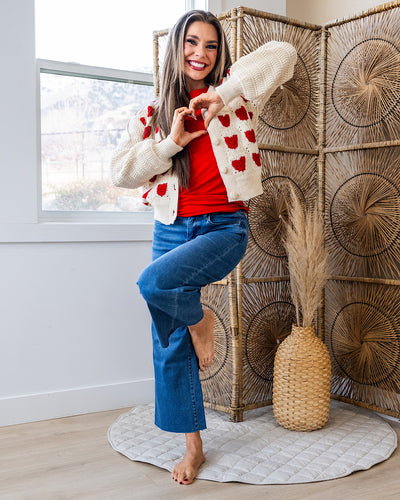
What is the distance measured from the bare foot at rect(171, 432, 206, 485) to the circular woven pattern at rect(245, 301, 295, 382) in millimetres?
572

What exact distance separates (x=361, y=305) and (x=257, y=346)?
48 centimetres

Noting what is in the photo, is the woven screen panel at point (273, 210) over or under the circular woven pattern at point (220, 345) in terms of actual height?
over

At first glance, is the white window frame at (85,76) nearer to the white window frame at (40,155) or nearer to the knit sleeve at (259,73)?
the white window frame at (40,155)

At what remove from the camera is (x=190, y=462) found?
1890 millimetres

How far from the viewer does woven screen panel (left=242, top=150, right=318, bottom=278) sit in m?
2.45

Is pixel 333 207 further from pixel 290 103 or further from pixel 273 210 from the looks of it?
pixel 290 103

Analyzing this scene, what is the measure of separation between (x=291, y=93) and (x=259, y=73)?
81 centimetres

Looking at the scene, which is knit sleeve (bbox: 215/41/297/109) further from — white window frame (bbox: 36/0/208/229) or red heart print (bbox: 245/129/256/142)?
white window frame (bbox: 36/0/208/229)

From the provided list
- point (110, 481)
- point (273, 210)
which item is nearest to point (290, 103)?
point (273, 210)

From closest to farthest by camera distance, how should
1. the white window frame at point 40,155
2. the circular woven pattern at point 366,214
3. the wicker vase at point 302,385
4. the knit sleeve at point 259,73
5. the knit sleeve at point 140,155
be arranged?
the knit sleeve at point 259,73
the knit sleeve at point 140,155
the wicker vase at point 302,385
the circular woven pattern at point 366,214
the white window frame at point 40,155

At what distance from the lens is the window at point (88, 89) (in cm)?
262

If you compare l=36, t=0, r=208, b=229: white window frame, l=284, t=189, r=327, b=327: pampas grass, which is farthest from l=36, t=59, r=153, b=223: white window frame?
l=284, t=189, r=327, b=327: pampas grass

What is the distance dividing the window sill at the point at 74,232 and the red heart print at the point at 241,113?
94cm

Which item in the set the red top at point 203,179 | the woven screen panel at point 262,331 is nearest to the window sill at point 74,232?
the woven screen panel at point 262,331
